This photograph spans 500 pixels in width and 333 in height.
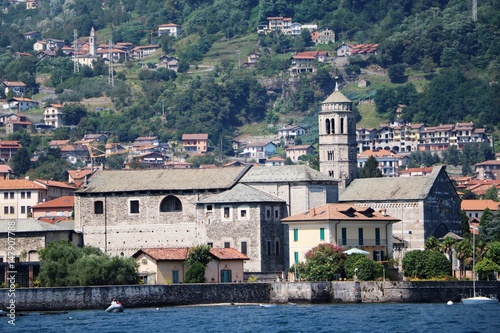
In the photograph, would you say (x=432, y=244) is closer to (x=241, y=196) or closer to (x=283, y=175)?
(x=283, y=175)

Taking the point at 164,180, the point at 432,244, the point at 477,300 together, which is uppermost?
the point at 164,180

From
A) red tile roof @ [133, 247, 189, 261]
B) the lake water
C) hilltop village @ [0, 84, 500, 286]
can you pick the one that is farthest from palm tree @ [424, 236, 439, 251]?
red tile roof @ [133, 247, 189, 261]

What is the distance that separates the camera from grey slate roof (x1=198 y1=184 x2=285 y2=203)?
9556 centimetres

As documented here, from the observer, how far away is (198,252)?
86.7m

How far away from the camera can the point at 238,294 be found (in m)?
82.4

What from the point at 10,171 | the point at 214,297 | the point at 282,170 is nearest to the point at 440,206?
the point at 282,170

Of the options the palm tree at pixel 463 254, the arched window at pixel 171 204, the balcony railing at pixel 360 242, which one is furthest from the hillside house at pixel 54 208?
the palm tree at pixel 463 254

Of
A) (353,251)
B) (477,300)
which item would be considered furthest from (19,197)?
(477,300)

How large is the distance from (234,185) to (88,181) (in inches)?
411

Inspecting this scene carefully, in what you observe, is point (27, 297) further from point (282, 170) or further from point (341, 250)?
point (282, 170)

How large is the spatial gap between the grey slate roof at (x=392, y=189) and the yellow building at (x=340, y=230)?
29.3ft

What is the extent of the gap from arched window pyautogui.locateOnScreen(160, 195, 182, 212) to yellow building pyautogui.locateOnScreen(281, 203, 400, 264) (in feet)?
31.0

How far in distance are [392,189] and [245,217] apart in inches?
487

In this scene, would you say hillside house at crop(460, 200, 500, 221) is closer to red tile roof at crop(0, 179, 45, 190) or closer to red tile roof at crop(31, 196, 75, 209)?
red tile roof at crop(31, 196, 75, 209)
